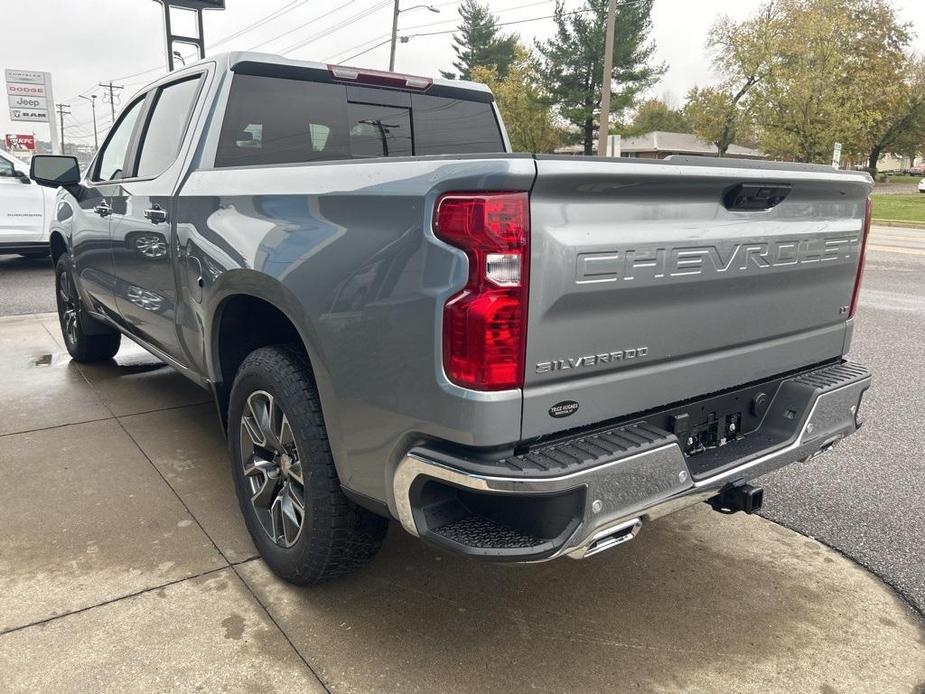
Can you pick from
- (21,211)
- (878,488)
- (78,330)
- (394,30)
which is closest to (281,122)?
(78,330)

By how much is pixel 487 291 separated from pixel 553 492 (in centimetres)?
53

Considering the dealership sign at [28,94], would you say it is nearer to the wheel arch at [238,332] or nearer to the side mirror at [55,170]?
the side mirror at [55,170]

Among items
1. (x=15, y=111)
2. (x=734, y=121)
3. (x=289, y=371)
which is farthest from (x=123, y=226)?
(x=734, y=121)

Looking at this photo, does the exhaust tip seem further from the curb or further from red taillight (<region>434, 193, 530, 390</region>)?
the curb

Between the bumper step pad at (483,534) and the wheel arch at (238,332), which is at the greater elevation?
the wheel arch at (238,332)

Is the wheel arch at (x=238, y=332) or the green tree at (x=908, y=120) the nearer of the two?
the wheel arch at (x=238, y=332)

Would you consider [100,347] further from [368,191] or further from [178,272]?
[368,191]

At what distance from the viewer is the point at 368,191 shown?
6.94ft

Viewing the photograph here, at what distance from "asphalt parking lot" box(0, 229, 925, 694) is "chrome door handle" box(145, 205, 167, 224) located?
1265 millimetres

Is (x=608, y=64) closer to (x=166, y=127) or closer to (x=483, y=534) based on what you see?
(x=166, y=127)

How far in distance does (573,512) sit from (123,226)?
3076 millimetres

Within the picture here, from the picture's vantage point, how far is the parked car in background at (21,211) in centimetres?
1047

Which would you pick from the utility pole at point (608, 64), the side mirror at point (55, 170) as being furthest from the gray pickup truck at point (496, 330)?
the utility pole at point (608, 64)

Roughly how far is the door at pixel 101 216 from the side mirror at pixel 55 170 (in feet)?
0.30
